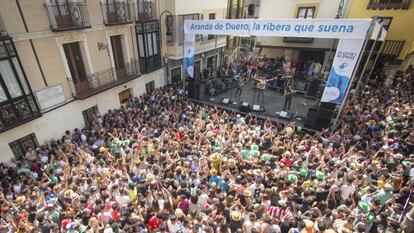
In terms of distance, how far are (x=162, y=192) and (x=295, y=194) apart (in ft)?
11.7

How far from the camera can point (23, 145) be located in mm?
9875

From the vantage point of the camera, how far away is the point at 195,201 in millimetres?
6074

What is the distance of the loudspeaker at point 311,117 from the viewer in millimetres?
11977

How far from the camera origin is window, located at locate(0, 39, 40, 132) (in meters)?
8.72

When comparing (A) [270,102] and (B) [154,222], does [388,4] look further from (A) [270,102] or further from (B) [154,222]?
(B) [154,222]

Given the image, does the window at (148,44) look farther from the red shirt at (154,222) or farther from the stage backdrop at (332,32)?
the red shirt at (154,222)

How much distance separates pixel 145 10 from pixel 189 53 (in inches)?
144

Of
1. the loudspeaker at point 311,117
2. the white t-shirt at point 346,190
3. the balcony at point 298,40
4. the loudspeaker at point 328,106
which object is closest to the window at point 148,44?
the loudspeaker at point 311,117

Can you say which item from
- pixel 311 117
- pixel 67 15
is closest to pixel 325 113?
pixel 311 117

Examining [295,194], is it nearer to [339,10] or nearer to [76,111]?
[76,111]

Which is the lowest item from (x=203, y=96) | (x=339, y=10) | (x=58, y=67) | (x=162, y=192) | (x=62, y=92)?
(x=203, y=96)

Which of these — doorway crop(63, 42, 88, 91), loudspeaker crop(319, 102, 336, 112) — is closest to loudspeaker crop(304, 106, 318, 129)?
loudspeaker crop(319, 102, 336, 112)

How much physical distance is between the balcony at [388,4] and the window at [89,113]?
18.9 metres

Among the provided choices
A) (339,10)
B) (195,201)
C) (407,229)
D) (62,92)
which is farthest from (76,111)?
(339,10)
